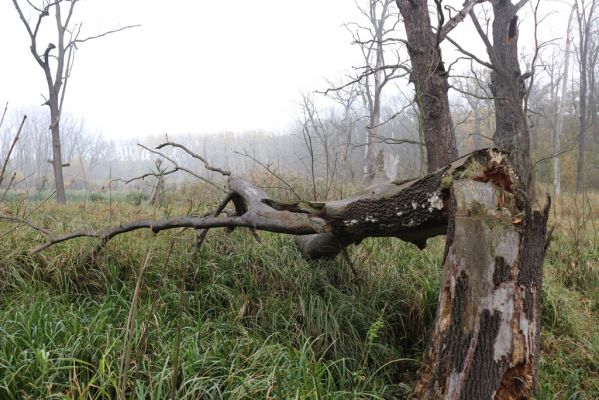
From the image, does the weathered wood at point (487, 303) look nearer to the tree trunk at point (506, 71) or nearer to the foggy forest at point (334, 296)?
the foggy forest at point (334, 296)

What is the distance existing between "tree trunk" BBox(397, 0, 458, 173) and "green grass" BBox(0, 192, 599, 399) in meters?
1.08

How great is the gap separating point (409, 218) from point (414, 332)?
1101mm

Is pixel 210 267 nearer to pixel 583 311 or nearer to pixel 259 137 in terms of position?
pixel 583 311

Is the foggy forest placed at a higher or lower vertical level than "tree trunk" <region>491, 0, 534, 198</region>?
lower

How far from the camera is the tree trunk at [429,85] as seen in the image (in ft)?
13.8

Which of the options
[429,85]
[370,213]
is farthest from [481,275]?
[429,85]

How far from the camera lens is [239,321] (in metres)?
2.86

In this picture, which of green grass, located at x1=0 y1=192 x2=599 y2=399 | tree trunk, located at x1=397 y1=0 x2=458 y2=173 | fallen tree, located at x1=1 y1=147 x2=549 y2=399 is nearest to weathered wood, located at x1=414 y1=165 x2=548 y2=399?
fallen tree, located at x1=1 y1=147 x2=549 y2=399

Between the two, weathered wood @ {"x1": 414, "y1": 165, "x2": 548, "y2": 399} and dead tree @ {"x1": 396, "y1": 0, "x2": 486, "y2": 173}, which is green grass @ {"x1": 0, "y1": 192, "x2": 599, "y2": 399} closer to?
weathered wood @ {"x1": 414, "y1": 165, "x2": 548, "y2": 399}

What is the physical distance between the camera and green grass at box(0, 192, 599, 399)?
6.51 feet

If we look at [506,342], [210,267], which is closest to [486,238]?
[506,342]

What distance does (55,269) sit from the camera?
3.24 m

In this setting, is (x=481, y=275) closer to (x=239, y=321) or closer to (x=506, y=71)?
(x=239, y=321)

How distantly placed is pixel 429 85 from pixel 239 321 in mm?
3075
